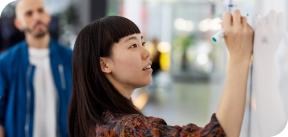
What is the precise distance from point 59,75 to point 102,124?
4.60 ft

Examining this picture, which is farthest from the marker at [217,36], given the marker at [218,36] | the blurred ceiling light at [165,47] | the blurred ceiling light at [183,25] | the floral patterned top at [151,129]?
the blurred ceiling light at [183,25]

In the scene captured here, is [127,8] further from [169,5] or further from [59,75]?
[169,5]

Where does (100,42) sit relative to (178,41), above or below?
below

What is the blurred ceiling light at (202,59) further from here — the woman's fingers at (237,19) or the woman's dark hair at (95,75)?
the woman's fingers at (237,19)

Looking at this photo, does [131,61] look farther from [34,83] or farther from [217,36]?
[34,83]

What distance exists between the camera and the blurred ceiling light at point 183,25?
10984mm

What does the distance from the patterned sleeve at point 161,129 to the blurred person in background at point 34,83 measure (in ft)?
4.84

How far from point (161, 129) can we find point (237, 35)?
38cm

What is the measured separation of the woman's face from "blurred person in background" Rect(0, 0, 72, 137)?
4.24 ft

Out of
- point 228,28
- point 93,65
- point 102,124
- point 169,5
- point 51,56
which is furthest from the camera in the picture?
point 169,5

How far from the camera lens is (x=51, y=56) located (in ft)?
7.58

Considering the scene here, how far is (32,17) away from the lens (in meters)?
2.27

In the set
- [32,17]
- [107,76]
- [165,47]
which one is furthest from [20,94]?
[165,47]

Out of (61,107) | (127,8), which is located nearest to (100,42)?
(61,107)
